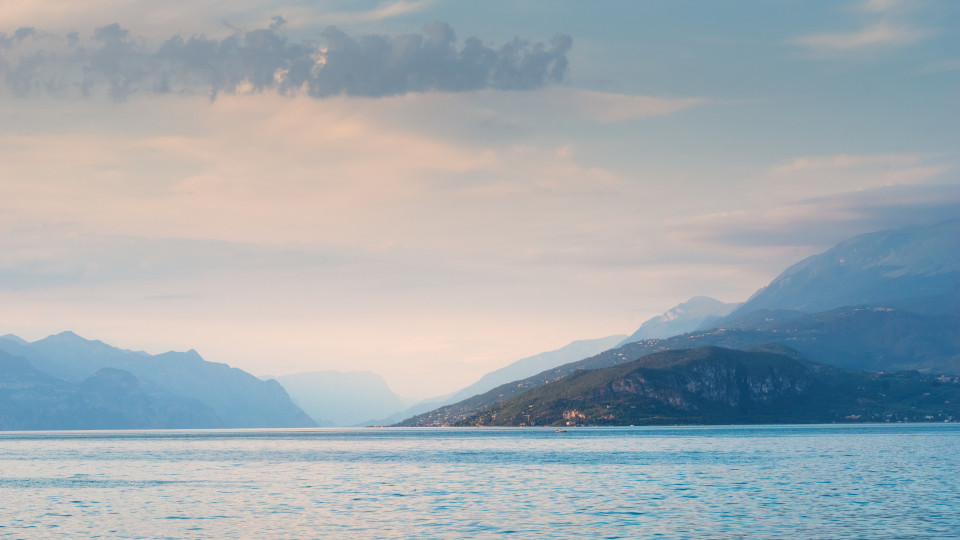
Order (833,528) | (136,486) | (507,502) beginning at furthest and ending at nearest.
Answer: (136,486), (507,502), (833,528)

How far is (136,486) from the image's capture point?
143m

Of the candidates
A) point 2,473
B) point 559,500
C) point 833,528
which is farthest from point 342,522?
point 2,473

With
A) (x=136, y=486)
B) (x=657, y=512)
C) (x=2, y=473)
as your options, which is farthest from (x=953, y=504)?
(x=2, y=473)

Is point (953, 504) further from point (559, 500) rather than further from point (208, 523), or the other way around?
point (208, 523)

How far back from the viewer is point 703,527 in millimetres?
84188

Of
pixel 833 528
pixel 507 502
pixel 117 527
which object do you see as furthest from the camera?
pixel 507 502

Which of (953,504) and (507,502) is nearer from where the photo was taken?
(953,504)

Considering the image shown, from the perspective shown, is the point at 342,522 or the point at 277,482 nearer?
the point at 342,522

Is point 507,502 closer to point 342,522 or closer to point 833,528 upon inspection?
point 342,522

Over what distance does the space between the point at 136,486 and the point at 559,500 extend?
241ft

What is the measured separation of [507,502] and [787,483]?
4733 centimetres

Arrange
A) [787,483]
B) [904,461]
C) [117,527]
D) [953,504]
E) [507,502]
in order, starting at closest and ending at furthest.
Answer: [117,527]
[953,504]
[507,502]
[787,483]
[904,461]

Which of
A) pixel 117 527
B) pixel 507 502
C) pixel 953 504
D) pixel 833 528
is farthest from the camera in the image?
pixel 507 502

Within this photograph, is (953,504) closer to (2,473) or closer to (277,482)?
(277,482)
